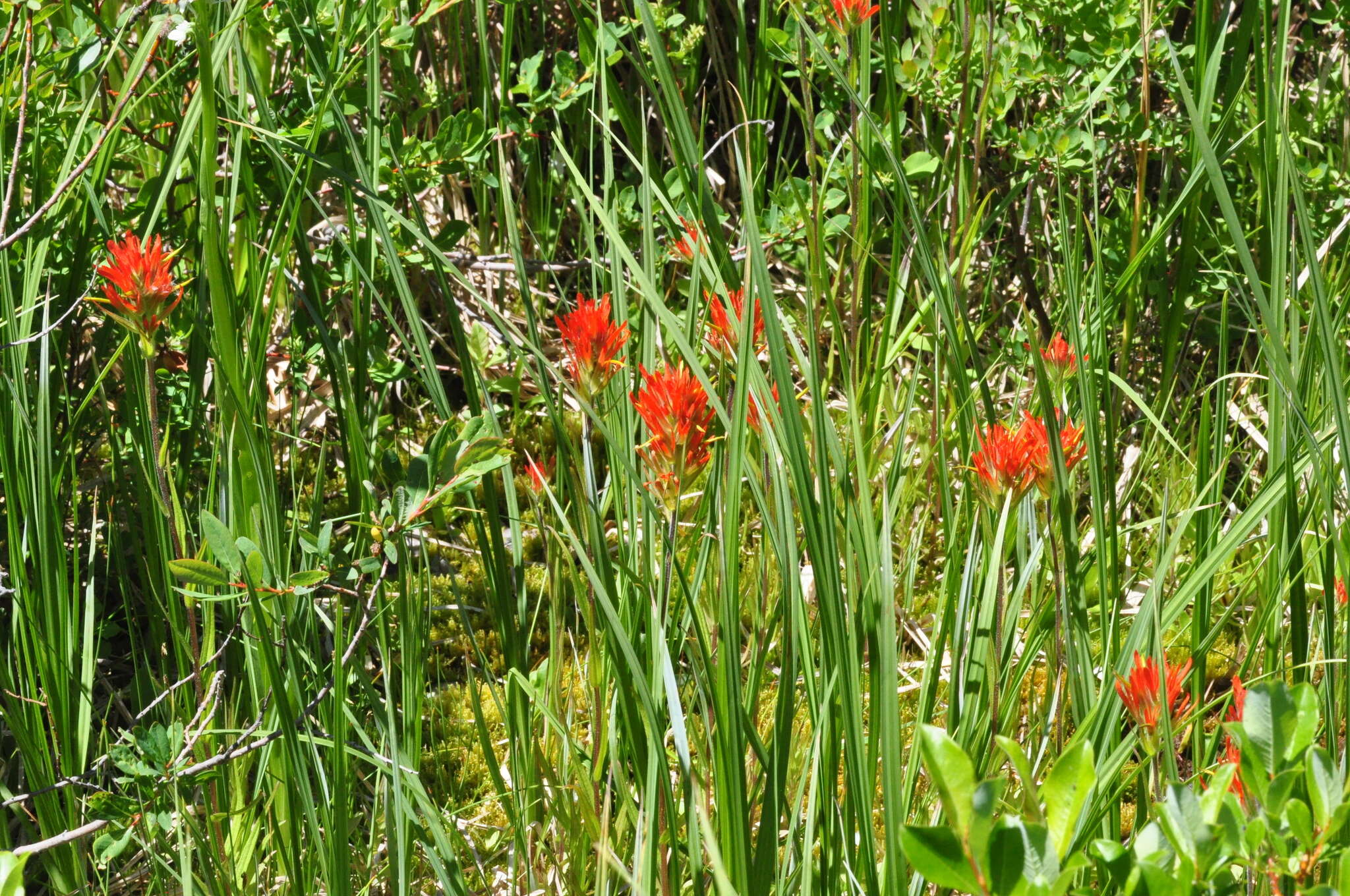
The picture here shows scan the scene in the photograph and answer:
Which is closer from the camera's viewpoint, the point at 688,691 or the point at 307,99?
the point at 688,691

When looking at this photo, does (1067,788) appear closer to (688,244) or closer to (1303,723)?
(1303,723)

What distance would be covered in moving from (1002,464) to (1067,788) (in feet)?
1.42

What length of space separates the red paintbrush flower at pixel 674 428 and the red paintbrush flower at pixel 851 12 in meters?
0.71

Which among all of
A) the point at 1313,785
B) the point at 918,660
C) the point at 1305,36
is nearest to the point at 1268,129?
the point at 1313,785

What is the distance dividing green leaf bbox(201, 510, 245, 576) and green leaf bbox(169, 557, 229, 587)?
0.05 ft

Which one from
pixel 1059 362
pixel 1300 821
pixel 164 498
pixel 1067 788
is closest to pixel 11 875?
pixel 164 498

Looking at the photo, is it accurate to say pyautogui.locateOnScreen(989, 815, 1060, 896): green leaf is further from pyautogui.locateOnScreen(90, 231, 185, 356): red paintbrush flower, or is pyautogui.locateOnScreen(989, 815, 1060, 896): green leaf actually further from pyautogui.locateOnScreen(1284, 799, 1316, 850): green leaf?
A: pyautogui.locateOnScreen(90, 231, 185, 356): red paintbrush flower

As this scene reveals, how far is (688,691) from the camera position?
1.43 m

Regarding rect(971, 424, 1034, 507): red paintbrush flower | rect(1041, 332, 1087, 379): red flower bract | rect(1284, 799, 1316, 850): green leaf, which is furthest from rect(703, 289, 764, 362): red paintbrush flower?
rect(1284, 799, 1316, 850): green leaf

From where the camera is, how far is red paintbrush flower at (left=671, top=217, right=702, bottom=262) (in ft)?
4.16

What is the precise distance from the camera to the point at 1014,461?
1093mm

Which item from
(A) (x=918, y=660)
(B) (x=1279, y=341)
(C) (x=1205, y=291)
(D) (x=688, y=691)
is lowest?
(A) (x=918, y=660)

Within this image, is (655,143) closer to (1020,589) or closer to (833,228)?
(833,228)

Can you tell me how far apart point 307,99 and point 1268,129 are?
4.36 ft
